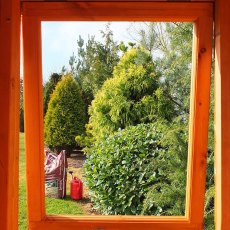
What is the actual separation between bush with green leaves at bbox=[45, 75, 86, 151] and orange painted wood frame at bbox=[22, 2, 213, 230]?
7 cm

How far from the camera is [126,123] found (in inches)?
71.1

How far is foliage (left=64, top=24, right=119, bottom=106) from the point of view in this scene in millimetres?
1734

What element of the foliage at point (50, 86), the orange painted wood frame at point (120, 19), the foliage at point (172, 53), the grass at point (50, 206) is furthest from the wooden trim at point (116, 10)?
the grass at point (50, 206)

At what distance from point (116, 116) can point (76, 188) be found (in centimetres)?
41

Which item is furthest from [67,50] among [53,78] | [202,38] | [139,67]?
[202,38]

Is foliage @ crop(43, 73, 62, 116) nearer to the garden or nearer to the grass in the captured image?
the garden
